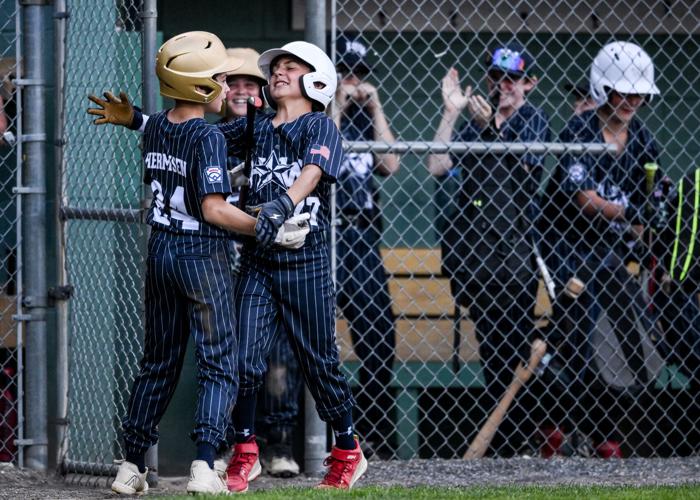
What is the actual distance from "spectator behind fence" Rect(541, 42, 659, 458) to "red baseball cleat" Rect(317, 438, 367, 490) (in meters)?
1.69

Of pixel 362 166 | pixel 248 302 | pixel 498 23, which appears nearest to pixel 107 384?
Answer: pixel 248 302

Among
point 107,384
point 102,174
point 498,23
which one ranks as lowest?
point 107,384

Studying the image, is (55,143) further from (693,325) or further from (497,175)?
(693,325)

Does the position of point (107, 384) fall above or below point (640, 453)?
above

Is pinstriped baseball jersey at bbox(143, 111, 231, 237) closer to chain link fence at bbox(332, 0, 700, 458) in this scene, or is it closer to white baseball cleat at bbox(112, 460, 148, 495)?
white baseball cleat at bbox(112, 460, 148, 495)

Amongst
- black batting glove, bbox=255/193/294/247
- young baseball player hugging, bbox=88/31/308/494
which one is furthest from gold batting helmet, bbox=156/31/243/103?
black batting glove, bbox=255/193/294/247

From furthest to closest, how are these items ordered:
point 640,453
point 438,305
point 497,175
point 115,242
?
1. point 438,305
2. point 640,453
3. point 497,175
4. point 115,242

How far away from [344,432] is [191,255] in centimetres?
100

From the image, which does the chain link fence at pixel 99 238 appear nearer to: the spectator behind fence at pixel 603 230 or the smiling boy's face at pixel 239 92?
the smiling boy's face at pixel 239 92

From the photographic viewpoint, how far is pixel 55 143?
20.2ft

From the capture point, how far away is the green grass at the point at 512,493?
4762mm

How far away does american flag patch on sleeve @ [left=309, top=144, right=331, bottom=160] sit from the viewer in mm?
5117

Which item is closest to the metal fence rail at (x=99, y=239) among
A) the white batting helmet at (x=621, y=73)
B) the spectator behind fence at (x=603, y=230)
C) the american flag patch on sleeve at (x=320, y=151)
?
the american flag patch on sleeve at (x=320, y=151)

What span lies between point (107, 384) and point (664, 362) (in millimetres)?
2846
